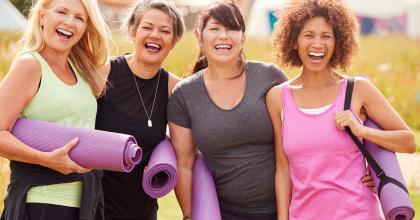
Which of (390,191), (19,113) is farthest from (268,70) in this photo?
(19,113)

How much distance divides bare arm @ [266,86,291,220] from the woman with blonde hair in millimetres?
886

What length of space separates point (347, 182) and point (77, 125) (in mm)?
1293

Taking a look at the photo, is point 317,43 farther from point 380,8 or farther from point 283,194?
point 380,8

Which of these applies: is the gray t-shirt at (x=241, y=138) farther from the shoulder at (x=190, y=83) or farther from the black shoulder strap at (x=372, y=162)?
the black shoulder strap at (x=372, y=162)

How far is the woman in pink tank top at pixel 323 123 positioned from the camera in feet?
11.1

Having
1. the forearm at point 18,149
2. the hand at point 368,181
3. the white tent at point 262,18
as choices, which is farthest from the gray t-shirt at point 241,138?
the white tent at point 262,18

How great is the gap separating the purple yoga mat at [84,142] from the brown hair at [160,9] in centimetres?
92

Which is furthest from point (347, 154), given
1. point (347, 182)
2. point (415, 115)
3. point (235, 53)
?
point (415, 115)

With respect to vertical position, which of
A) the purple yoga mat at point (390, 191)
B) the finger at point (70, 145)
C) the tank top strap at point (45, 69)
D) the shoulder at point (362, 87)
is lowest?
the purple yoga mat at point (390, 191)

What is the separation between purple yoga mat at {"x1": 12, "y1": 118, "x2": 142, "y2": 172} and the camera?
129 inches

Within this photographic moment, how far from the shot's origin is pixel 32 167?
10.9 feet

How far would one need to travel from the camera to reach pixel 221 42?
12.4 feet

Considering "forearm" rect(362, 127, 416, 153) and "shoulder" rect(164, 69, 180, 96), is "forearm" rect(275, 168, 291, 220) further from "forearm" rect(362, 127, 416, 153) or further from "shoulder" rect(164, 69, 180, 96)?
"shoulder" rect(164, 69, 180, 96)

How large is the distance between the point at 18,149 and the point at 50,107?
0.25 m
